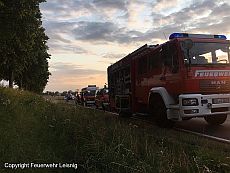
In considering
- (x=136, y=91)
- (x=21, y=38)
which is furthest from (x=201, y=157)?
(x=21, y=38)

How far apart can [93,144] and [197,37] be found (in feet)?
22.5

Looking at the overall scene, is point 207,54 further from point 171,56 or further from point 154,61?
point 154,61

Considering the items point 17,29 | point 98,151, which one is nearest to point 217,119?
point 98,151

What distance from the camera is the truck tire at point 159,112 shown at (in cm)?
1364

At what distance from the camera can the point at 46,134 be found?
9758 millimetres

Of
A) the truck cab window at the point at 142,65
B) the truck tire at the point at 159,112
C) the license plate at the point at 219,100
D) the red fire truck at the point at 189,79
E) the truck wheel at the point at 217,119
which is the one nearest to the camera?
the red fire truck at the point at 189,79

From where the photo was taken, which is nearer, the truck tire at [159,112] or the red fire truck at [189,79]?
the red fire truck at [189,79]

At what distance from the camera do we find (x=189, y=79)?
1224cm

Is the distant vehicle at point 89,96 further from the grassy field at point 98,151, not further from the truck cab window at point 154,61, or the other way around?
the grassy field at point 98,151

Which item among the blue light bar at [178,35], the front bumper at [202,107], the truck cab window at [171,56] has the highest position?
the blue light bar at [178,35]

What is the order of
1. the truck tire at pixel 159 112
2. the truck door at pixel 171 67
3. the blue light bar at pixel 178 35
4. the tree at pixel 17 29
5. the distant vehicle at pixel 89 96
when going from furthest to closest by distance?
1. the distant vehicle at pixel 89 96
2. the tree at pixel 17 29
3. the truck tire at pixel 159 112
4. the blue light bar at pixel 178 35
5. the truck door at pixel 171 67

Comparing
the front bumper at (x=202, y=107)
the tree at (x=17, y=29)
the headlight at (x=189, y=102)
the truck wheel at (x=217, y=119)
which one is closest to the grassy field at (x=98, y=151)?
the front bumper at (x=202, y=107)

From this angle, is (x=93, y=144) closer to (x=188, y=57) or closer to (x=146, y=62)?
(x=188, y=57)

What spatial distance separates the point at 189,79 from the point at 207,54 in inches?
44.7
